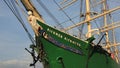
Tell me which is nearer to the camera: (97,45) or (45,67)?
(45,67)

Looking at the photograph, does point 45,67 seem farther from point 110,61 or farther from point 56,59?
point 110,61

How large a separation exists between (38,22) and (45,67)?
2.46 m

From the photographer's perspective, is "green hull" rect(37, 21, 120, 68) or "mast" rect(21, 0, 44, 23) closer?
"green hull" rect(37, 21, 120, 68)

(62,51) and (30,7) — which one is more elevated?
(30,7)

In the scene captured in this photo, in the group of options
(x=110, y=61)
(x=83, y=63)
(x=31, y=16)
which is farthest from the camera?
(x=110, y=61)

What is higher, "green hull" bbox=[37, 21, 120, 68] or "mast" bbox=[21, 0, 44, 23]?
"mast" bbox=[21, 0, 44, 23]

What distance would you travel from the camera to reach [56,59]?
53.2ft

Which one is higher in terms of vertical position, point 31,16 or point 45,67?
point 31,16

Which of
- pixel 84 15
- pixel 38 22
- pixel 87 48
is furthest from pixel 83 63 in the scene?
pixel 84 15

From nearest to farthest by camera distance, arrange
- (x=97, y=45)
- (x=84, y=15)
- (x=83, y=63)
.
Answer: (x=83, y=63) → (x=97, y=45) → (x=84, y=15)

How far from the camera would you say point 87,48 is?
17469 mm

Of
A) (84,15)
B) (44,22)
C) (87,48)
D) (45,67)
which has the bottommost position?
(45,67)

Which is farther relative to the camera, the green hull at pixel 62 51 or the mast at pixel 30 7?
the mast at pixel 30 7

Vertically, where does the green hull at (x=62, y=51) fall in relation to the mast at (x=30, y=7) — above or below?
below
